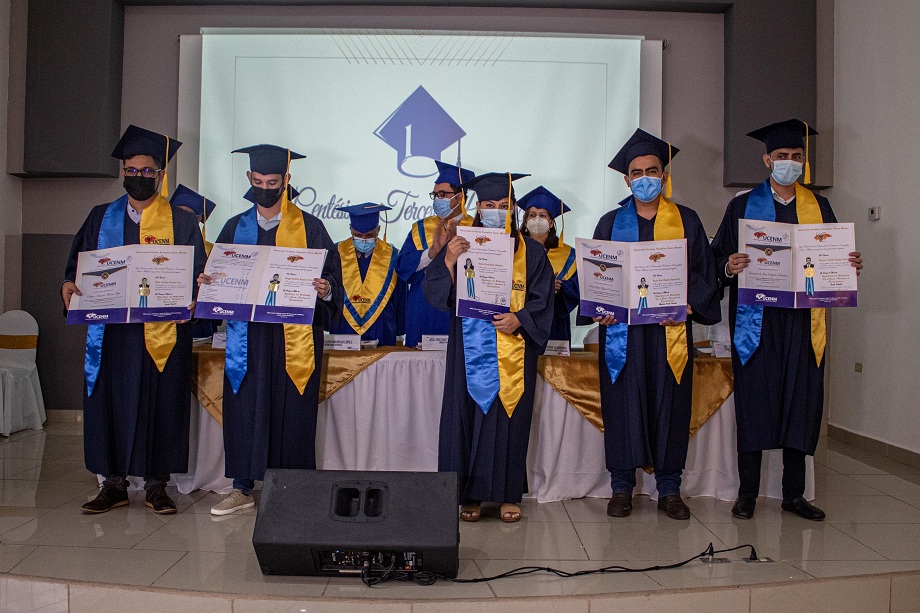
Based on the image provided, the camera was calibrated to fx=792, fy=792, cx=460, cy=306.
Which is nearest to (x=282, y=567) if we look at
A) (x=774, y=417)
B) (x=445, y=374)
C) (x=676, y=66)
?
(x=445, y=374)

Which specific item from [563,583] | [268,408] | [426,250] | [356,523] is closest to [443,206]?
[426,250]

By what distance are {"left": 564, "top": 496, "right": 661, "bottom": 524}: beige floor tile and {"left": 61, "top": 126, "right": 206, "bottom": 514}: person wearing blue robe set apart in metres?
1.92

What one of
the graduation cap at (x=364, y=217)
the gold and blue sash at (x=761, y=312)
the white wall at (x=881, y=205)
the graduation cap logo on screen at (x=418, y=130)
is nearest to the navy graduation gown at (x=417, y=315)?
the graduation cap at (x=364, y=217)

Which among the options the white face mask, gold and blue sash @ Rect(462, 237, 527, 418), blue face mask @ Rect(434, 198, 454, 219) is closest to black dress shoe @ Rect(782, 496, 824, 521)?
gold and blue sash @ Rect(462, 237, 527, 418)

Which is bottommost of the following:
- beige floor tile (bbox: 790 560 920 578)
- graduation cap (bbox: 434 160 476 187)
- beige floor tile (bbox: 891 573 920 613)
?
beige floor tile (bbox: 891 573 920 613)

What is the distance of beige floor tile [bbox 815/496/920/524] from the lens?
148 inches

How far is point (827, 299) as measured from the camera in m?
3.65

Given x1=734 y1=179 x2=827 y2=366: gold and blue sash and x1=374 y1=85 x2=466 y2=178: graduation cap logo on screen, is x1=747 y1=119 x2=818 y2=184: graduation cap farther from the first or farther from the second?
x1=374 y1=85 x2=466 y2=178: graduation cap logo on screen

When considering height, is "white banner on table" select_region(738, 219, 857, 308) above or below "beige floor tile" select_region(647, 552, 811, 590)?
above

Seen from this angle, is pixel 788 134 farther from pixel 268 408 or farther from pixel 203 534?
pixel 203 534

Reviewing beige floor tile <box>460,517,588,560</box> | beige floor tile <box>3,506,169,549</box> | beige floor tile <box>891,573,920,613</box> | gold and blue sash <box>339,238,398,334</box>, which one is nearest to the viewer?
beige floor tile <box>891,573,920,613</box>

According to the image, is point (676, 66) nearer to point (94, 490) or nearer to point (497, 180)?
point (497, 180)

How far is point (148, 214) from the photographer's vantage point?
3.79 m

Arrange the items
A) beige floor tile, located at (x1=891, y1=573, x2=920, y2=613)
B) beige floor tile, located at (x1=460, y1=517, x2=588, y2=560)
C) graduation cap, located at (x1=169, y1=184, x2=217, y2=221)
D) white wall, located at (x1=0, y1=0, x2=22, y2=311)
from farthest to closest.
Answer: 1. white wall, located at (x1=0, y1=0, x2=22, y2=311)
2. graduation cap, located at (x1=169, y1=184, x2=217, y2=221)
3. beige floor tile, located at (x1=460, y1=517, x2=588, y2=560)
4. beige floor tile, located at (x1=891, y1=573, x2=920, y2=613)
